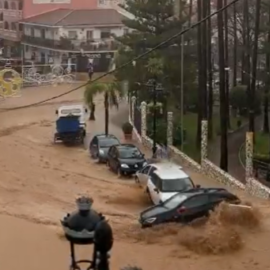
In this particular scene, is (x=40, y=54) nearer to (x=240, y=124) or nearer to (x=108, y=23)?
(x=108, y=23)

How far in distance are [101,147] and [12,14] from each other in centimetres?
4820

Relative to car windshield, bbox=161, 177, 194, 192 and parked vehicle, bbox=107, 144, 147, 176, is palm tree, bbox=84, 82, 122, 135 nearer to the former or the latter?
parked vehicle, bbox=107, 144, 147, 176

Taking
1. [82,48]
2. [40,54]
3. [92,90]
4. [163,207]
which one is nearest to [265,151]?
[92,90]

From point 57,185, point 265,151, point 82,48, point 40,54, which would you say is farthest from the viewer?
point 40,54

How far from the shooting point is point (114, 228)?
2017 centimetres

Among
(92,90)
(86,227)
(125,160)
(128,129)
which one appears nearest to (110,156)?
(125,160)

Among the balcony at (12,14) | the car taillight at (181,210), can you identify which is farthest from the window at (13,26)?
the car taillight at (181,210)

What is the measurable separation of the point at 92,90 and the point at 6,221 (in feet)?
67.8

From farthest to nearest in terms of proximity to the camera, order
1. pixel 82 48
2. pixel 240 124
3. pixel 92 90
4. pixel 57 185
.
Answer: pixel 82 48 < pixel 240 124 < pixel 92 90 < pixel 57 185

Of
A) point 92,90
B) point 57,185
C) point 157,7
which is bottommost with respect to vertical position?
point 57,185

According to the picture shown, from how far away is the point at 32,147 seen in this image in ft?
123

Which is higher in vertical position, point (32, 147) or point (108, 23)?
point (108, 23)

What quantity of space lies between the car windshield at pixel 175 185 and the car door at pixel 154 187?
0.95ft

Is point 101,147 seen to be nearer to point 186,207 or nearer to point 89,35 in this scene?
point 186,207
